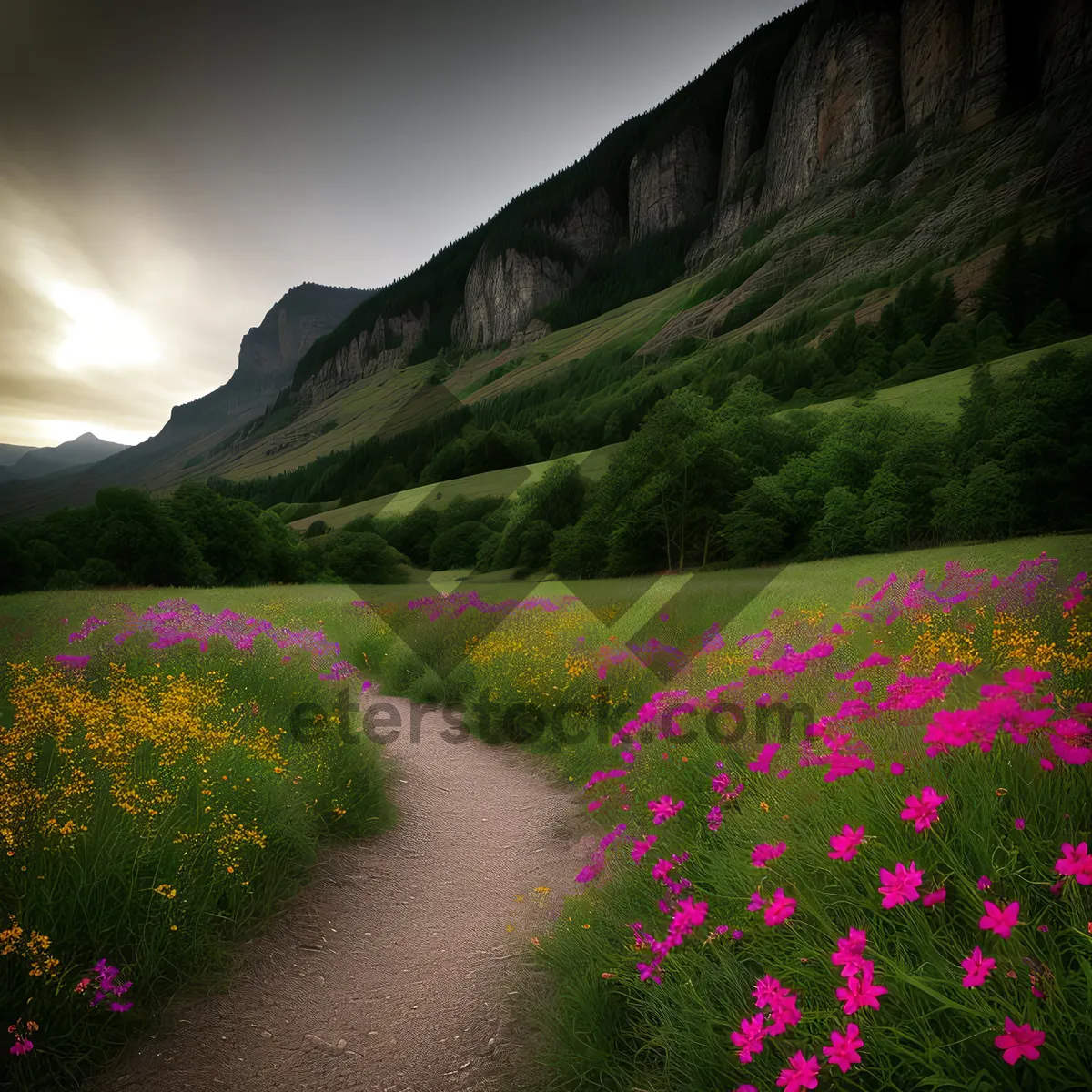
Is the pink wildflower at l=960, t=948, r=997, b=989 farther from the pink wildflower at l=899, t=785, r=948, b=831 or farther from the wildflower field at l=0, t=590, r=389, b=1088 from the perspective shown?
the wildflower field at l=0, t=590, r=389, b=1088

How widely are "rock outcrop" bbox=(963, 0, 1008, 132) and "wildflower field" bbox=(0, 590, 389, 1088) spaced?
179444mm

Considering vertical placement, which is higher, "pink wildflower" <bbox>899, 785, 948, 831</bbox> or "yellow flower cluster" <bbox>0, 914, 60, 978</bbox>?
"pink wildflower" <bbox>899, 785, 948, 831</bbox>

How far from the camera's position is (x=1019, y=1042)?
4.76 feet

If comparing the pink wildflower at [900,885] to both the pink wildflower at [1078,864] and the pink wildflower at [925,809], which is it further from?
the pink wildflower at [1078,864]

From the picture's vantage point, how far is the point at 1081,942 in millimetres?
1796

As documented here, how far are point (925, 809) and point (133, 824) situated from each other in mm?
4755

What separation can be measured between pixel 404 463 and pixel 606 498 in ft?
208

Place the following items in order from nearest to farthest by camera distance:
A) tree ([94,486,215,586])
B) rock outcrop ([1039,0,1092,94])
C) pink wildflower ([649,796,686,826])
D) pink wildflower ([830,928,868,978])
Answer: pink wildflower ([830,928,868,978]), pink wildflower ([649,796,686,826]), tree ([94,486,215,586]), rock outcrop ([1039,0,1092,94])

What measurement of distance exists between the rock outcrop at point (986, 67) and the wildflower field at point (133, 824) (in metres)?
179

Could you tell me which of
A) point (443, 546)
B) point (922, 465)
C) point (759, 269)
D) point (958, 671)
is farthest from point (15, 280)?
point (759, 269)

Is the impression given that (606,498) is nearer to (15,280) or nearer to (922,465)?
(922,465)

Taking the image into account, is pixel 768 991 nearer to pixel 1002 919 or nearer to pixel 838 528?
pixel 1002 919

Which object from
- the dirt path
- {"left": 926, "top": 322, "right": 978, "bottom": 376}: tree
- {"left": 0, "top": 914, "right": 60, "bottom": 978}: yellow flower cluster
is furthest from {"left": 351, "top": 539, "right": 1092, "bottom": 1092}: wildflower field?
{"left": 926, "top": 322, "right": 978, "bottom": 376}: tree

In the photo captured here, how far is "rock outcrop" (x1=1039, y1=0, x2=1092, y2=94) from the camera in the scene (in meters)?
108
